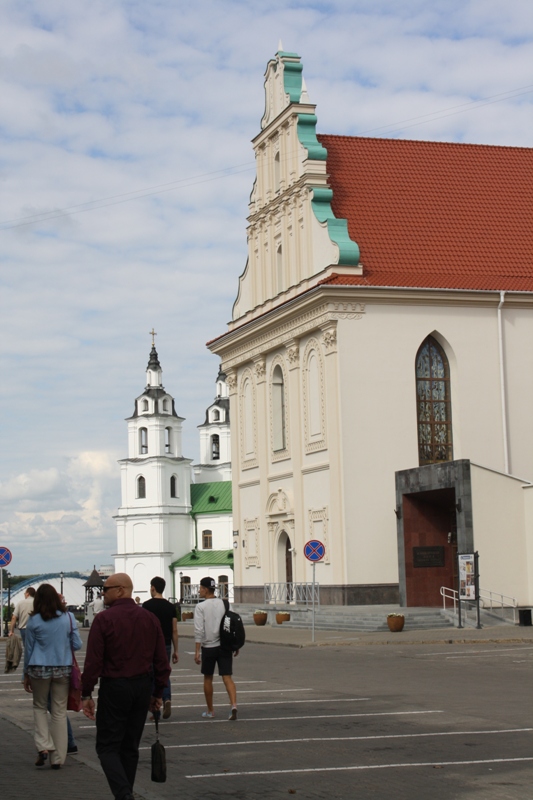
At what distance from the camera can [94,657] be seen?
30.1 ft

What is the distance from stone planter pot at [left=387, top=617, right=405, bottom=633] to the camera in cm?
3416

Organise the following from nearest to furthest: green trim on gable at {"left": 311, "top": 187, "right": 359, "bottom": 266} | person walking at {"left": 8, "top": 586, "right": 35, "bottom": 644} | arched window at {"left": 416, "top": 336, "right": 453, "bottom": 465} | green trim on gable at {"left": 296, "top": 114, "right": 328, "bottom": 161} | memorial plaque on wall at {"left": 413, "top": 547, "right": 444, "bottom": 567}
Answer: person walking at {"left": 8, "top": 586, "right": 35, "bottom": 644}
memorial plaque on wall at {"left": 413, "top": 547, "right": 444, "bottom": 567}
green trim on gable at {"left": 311, "top": 187, "right": 359, "bottom": 266}
arched window at {"left": 416, "top": 336, "right": 453, "bottom": 465}
green trim on gable at {"left": 296, "top": 114, "right": 328, "bottom": 161}

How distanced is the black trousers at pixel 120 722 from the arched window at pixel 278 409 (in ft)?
134

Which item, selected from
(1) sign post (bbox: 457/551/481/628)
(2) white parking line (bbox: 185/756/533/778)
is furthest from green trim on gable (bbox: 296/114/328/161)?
(2) white parking line (bbox: 185/756/533/778)

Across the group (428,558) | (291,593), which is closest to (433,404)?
(428,558)

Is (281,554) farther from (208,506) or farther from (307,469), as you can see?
(208,506)

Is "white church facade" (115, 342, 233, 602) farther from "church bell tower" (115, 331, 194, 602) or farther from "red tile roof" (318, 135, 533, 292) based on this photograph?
"red tile roof" (318, 135, 533, 292)

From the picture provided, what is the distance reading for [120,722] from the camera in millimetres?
8969

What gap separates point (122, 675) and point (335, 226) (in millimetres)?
36969

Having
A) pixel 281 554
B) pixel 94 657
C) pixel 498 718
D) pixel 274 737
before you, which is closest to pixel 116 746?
pixel 94 657

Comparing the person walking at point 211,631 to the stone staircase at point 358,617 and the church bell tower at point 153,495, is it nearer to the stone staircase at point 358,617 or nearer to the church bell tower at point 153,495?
the stone staircase at point 358,617

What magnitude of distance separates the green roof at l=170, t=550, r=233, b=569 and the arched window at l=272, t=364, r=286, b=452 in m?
78.4

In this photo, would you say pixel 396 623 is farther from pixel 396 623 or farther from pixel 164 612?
pixel 164 612

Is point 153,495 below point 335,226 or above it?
below
